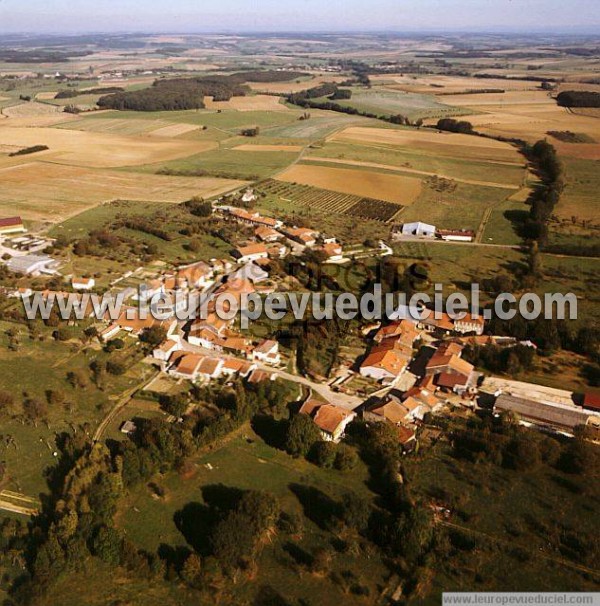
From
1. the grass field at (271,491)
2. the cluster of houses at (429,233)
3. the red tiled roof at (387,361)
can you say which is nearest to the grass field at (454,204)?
the cluster of houses at (429,233)

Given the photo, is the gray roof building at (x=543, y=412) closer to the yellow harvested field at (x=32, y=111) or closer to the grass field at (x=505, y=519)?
the grass field at (x=505, y=519)

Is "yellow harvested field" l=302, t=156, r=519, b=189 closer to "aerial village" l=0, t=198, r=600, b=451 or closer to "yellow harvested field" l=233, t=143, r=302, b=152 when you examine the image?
"yellow harvested field" l=233, t=143, r=302, b=152

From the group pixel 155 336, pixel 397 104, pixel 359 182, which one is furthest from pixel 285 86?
pixel 155 336

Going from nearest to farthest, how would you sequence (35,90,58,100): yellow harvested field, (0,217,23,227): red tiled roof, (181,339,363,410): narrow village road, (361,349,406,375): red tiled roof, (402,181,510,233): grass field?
(181,339,363,410): narrow village road < (361,349,406,375): red tiled roof < (0,217,23,227): red tiled roof < (402,181,510,233): grass field < (35,90,58,100): yellow harvested field

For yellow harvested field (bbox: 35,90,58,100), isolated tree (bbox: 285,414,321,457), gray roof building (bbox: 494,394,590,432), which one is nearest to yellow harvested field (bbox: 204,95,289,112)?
yellow harvested field (bbox: 35,90,58,100)

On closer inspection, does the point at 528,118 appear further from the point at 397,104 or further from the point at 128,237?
the point at 128,237

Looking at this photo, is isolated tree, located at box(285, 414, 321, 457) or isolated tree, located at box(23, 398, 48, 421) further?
isolated tree, located at box(23, 398, 48, 421)
